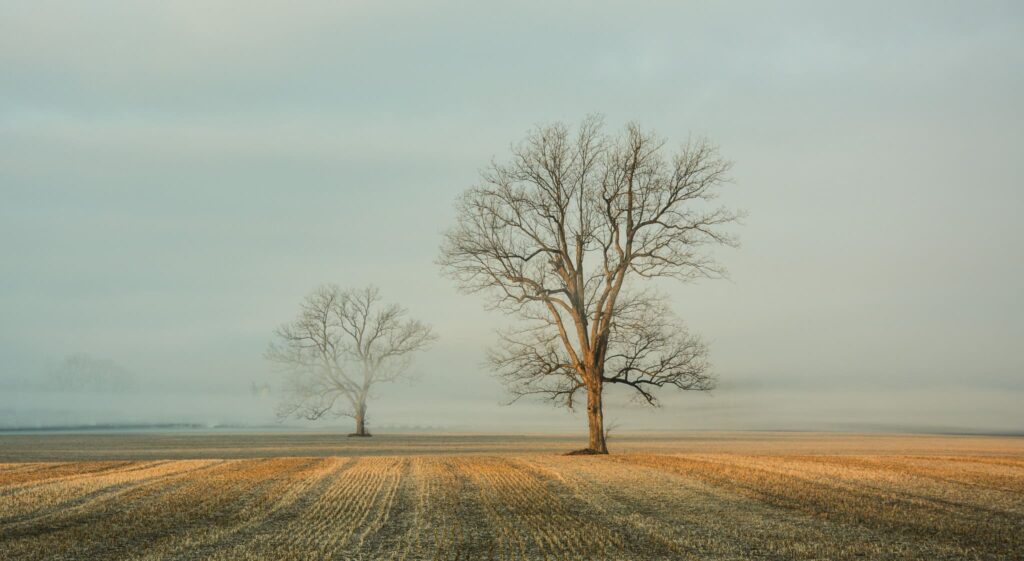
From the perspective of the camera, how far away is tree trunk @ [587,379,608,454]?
109 ft

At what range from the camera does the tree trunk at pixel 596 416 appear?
109 ft

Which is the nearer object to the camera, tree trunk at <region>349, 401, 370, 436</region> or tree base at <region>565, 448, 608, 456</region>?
tree base at <region>565, 448, 608, 456</region>

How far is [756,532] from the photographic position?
528 inches

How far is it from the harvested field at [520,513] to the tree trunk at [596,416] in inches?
275

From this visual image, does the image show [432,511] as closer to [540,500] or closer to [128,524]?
[540,500]

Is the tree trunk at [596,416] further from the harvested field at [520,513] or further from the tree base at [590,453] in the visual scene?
the harvested field at [520,513]

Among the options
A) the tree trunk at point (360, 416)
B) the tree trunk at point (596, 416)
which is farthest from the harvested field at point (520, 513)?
the tree trunk at point (360, 416)

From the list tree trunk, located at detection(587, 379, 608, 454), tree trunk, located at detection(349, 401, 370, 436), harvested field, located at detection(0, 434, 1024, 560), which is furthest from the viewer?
tree trunk, located at detection(349, 401, 370, 436)

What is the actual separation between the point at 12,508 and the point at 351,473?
1005 centimetres

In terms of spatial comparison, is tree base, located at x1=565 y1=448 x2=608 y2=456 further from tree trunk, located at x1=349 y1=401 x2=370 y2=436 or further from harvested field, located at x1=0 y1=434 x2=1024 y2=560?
tree trunk, located at x1=349 y1=401 x2=370 y2=436

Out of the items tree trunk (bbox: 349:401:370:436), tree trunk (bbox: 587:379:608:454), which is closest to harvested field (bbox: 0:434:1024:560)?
tree trunk (bbox: 587:379:608:454)

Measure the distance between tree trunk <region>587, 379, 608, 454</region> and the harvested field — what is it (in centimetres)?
697

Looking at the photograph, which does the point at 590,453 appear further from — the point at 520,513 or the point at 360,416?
the point at 360,416

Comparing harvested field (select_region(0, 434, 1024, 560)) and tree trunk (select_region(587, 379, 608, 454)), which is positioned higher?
tree trunk (select_region(587, 379, 608, 454))
